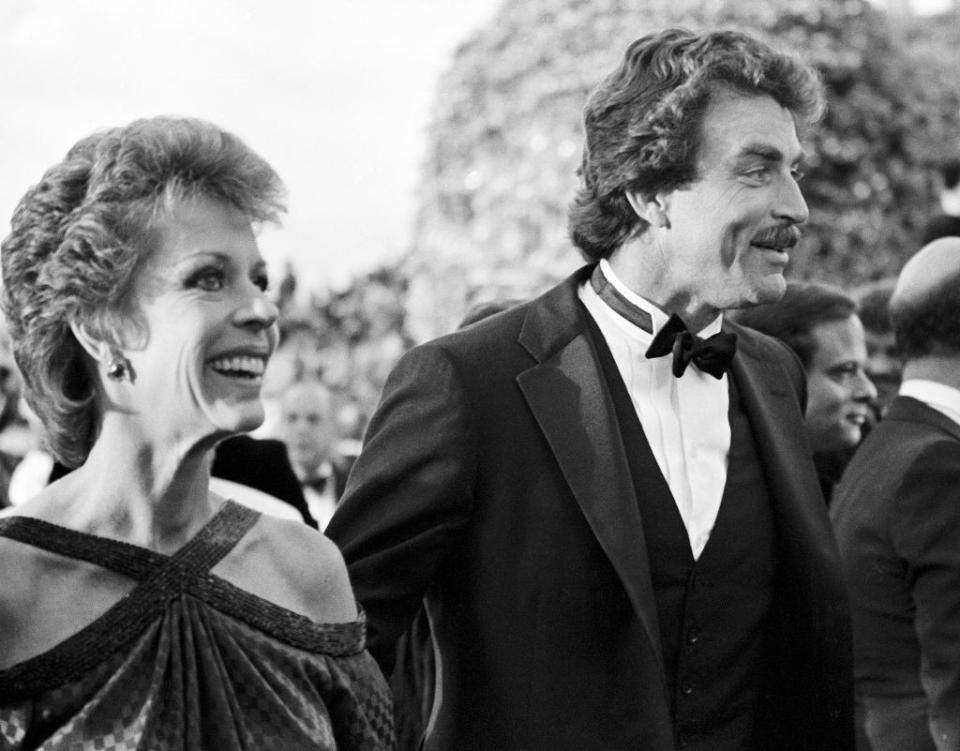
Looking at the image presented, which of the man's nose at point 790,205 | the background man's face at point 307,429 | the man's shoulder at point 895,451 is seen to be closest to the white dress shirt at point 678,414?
the man's nose at point 790,205

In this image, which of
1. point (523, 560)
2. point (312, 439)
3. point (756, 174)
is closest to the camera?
point (523, 560)

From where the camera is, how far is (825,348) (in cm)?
511

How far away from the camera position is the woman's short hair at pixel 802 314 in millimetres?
5105

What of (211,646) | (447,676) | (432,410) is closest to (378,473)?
(432,410)

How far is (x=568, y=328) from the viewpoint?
335 centimetres

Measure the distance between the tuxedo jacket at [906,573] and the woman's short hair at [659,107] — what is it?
93cm

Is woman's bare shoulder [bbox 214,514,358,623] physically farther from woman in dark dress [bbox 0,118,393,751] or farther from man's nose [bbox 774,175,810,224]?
man's nose [bbox 774,175,810,224]

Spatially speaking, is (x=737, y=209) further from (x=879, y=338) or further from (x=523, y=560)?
(x=879, y=338)

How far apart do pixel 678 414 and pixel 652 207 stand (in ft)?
1.60

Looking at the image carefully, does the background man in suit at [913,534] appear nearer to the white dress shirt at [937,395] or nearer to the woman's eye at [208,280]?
the white dress shirt at [937,395]

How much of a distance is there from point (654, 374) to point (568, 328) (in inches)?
8.9

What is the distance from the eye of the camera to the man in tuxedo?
3041 millimetres

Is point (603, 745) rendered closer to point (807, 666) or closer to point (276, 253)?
point (807, 666)

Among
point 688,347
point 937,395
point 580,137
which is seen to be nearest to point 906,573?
point 937,395
